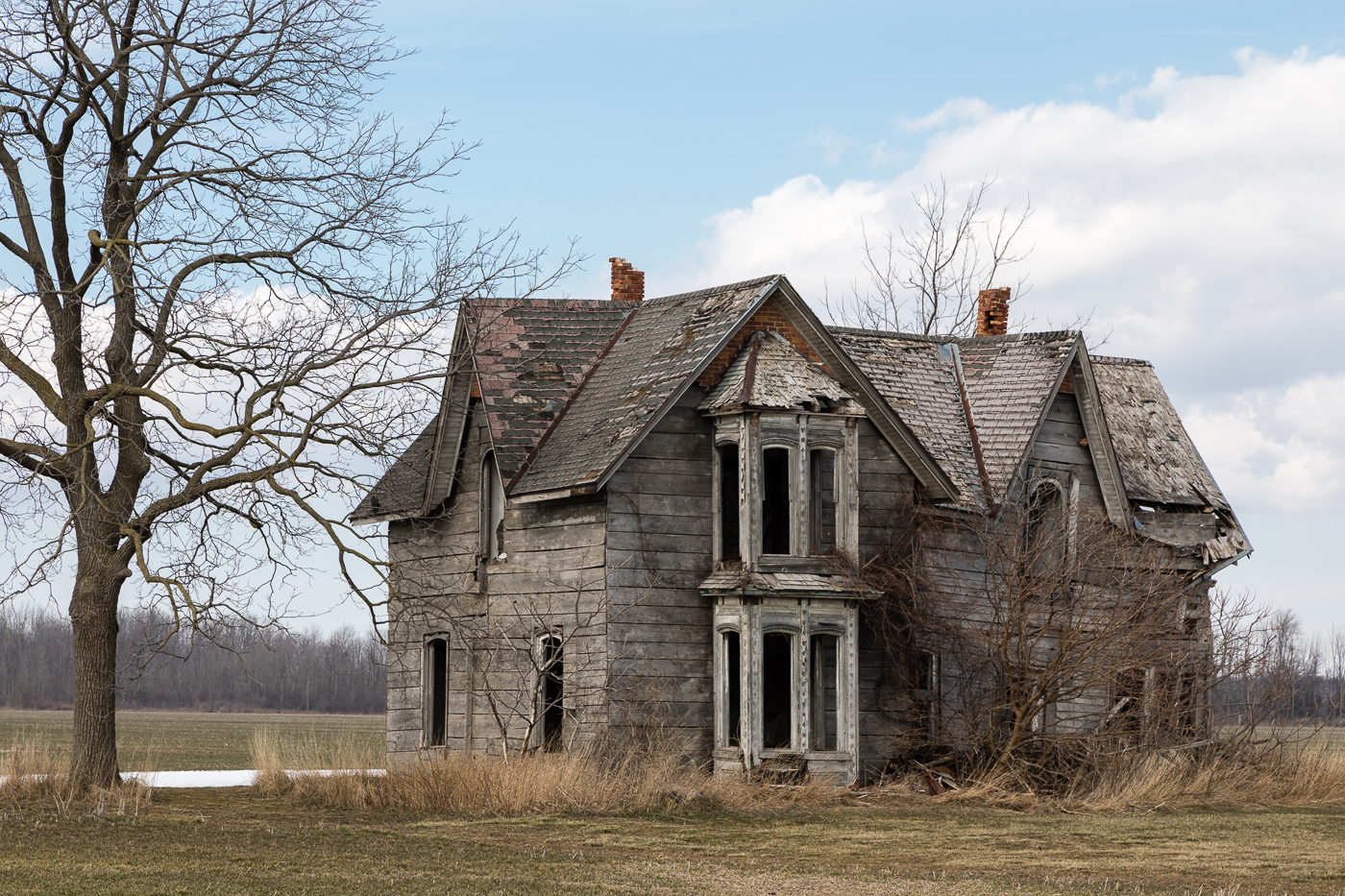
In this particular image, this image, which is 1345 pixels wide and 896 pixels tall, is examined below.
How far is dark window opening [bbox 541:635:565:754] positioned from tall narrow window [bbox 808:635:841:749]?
12.0ft

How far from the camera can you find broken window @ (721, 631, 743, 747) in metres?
20.5

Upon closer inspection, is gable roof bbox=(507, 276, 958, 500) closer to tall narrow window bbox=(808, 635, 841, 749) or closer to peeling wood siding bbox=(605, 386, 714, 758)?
peeling wood siding bbox=(605, 386, 714, 758)

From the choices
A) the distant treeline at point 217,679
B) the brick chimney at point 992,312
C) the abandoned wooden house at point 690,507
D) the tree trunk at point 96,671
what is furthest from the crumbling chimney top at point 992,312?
the distant treeline at point 217,679

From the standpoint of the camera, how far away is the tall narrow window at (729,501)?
22.1 meters

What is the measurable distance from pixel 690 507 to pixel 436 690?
638cm

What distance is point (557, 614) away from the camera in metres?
21.3

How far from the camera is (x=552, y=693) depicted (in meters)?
21.9

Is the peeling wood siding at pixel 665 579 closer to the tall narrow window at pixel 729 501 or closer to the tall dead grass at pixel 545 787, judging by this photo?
the tall narrow window at pixel 729 501

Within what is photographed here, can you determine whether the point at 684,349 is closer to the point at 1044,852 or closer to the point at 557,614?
the point at 557,614

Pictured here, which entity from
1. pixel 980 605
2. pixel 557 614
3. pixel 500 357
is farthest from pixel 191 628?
pixel 980 605

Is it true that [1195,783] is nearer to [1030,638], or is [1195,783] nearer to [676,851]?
[1030,638]

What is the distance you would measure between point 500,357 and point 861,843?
36.3ft

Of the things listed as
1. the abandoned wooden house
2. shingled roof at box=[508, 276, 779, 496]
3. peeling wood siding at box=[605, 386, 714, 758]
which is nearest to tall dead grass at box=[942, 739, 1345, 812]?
the abandoned wooden house

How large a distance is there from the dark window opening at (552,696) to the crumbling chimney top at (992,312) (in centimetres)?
1247
